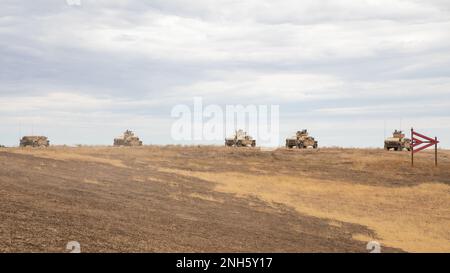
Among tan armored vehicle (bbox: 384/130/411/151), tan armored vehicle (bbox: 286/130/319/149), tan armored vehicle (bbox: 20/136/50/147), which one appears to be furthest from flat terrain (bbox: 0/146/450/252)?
tan armored vehicle (bbox: 20/136/50/147)

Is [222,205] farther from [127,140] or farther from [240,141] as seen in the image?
[127,140]

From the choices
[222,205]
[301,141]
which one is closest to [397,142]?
[301,141]

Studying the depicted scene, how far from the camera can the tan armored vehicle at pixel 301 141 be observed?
59.2 m

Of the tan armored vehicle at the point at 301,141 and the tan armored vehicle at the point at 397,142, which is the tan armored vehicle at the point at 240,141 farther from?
the tan armored vehicle at the point at 397,142

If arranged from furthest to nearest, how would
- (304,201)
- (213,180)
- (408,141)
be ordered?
1. (408,141)
2. (213,180)
3. (304,201)

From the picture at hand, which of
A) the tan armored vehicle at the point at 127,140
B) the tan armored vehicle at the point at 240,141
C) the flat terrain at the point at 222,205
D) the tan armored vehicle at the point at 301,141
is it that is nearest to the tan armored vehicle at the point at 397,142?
the tan armored vehicle at the point at 301,141

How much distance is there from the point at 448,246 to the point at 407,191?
1205 cm

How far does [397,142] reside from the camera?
183 feet

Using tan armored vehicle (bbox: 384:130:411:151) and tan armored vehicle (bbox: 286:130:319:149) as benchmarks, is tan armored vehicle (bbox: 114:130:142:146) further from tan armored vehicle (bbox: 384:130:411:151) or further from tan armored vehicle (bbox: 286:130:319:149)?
tan armored vehicle (bbox: 384:130:411:151)

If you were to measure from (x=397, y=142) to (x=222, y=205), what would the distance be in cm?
4044

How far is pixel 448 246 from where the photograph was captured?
19.4 meters

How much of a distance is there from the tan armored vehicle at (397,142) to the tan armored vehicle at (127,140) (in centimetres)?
3427

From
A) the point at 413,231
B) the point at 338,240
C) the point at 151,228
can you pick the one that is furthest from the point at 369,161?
the point at 151,228
